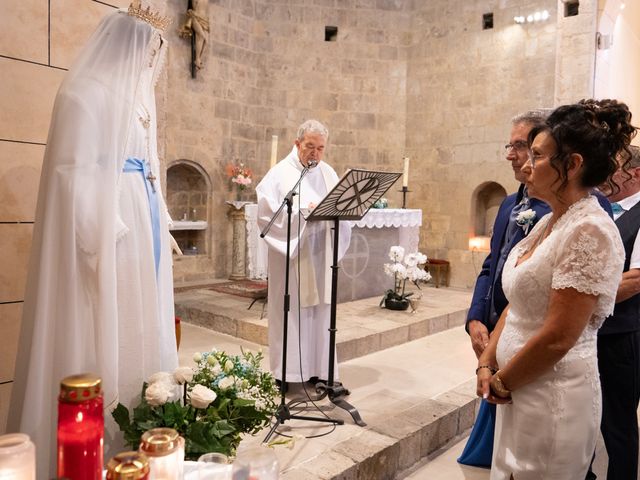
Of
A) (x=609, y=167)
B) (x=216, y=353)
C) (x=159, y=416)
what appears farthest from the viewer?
(x=216, y=353)

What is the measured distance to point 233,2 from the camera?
9.45m

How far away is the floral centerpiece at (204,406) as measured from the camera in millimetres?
1767

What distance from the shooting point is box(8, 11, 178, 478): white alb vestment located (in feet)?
6.03

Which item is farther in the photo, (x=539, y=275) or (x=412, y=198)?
(x=412, y=198)

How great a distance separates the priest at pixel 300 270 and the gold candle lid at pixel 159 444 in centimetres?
258

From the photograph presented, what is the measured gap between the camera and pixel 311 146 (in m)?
3.62

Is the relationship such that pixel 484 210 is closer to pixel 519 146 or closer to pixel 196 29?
pixel 196 29

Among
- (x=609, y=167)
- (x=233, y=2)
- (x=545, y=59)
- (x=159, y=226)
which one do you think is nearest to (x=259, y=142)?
(x=233, y=2)

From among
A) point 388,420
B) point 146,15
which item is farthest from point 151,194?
point 388,420

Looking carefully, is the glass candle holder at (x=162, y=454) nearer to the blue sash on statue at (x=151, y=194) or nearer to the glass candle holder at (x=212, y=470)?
the glass candle holder at (x=212, y=470)

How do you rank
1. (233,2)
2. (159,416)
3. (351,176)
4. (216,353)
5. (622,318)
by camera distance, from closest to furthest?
(159,416) → (216,353) → (622,318) → (351,176) → (233,2)

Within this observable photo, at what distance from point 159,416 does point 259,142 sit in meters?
8.65

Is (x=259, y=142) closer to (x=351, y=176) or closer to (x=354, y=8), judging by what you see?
(x=354, y=8)

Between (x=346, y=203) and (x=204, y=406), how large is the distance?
174cm
